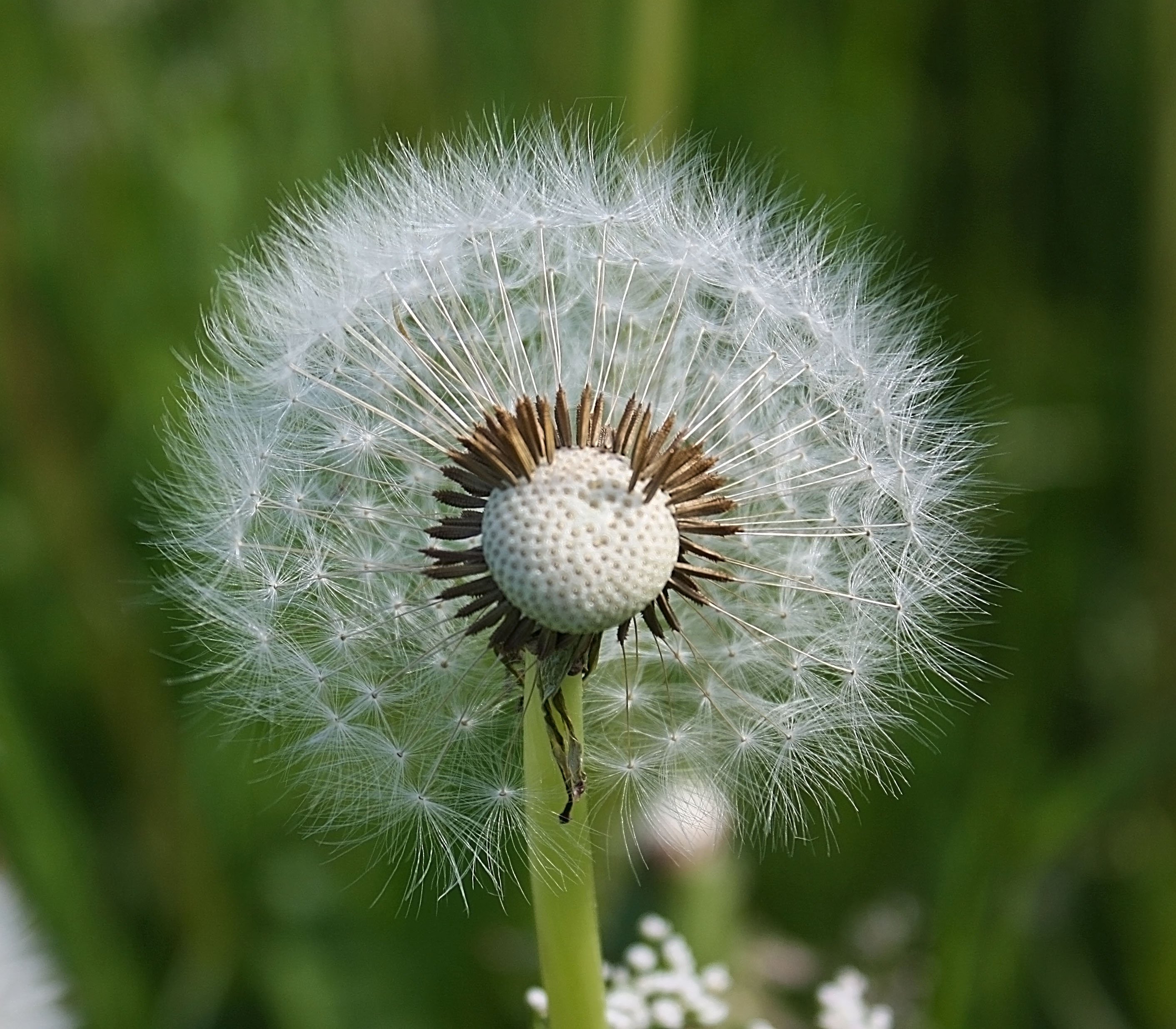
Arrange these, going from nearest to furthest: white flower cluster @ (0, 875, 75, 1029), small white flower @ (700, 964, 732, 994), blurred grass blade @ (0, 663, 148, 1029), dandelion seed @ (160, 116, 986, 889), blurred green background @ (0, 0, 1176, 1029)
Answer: white flower cluster @ (0, 875, 75, 1029), dandelion seed @ (160, 116, 986, 889), small white flower @ (700, 964, 732, 994), blurred grass blade @ (0, 663, 148, 1029), blurred green background @ (0, 0, 1176, 1029)

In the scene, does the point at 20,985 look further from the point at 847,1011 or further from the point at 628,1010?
the point at 847,1011

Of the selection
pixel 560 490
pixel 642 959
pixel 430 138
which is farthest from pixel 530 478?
pixel 430 138

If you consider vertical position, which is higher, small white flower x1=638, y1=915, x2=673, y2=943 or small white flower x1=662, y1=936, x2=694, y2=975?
small white flower x1=638, y1=915, x2=673, y2=943

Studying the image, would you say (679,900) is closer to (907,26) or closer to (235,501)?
(235,501)

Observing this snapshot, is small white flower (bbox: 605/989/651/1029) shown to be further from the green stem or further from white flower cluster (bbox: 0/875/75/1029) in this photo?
white flower cluster (bbox: 0/875/75/1029)

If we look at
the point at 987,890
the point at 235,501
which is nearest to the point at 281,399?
the point at 235,501

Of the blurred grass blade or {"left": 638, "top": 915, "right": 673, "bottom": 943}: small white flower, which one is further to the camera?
the blurred grass blade

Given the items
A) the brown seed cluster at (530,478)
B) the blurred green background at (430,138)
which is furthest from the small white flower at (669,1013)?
the blurred green background at (430,138)

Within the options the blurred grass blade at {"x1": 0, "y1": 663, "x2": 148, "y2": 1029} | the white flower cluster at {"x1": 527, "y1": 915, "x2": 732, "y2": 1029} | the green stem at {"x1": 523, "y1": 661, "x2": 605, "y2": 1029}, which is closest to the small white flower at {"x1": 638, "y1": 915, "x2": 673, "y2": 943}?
the white flower cluster at {"x1": 527, "y1": 915, "x2": 732, "y2": 1029}
